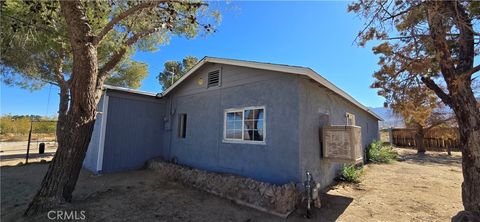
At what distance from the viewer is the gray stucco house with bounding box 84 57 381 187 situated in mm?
5781

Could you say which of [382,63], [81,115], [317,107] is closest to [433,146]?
[317,107]

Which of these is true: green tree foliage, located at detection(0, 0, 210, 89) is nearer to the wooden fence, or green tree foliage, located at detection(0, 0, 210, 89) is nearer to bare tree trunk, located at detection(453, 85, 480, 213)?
bare tree trunk, located at detection(453, 85, 480, 213)

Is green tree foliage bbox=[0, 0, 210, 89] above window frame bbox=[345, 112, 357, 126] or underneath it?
above

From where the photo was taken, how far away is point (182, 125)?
30.7ft

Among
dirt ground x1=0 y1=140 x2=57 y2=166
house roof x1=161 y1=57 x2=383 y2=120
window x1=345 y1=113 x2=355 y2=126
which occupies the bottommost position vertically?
dirt ground x1=0 y1=140 x2=57 y2=166

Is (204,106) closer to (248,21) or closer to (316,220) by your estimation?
(248,21)

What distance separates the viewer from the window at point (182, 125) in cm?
→ 921

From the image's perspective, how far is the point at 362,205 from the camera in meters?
5.51

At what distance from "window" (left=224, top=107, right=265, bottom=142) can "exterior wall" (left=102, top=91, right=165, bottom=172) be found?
3.90m

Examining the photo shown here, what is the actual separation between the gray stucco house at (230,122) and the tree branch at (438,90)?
218 cm

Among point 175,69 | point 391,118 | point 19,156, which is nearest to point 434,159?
point 391,118

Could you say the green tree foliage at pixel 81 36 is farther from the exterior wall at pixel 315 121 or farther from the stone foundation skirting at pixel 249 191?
the exterior wall at pixel 315 121

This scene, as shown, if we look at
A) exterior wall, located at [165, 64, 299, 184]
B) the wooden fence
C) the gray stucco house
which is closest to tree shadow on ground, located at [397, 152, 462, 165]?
the wooden fence

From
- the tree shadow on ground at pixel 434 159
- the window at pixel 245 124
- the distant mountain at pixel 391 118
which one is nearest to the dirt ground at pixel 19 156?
the window at pixel 245 124
